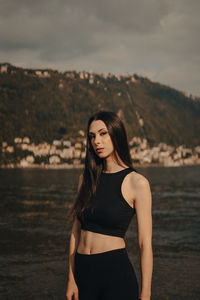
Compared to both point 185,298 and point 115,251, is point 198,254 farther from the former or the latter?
point 115,251

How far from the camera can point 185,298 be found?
8922 mm

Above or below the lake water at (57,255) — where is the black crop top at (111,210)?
above

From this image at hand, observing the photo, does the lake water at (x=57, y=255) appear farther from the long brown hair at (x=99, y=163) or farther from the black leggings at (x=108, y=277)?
the long brown hair at (x=99, y=163)

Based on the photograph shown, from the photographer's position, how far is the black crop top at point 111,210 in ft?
11.0

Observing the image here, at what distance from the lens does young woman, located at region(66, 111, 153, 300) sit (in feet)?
10.7

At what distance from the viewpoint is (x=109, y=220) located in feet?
11.0

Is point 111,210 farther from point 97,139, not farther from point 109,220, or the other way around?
point 97,139

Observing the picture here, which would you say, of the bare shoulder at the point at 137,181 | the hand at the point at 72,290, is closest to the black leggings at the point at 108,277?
the hand at the point at 72,290

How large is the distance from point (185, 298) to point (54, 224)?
1315cm

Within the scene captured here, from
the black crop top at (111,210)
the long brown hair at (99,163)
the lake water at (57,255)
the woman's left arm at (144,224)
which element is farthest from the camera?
the lake water at (57,255)

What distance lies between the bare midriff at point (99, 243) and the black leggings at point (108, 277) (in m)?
0.04

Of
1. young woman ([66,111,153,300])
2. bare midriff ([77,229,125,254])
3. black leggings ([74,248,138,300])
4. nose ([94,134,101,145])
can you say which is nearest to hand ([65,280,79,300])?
young woman ([66,111,153,300])

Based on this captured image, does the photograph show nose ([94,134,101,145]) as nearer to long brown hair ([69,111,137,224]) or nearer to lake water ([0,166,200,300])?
long brown hair ([69,111,137,224])

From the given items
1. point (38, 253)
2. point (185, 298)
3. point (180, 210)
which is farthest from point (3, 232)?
point (180, 210)
